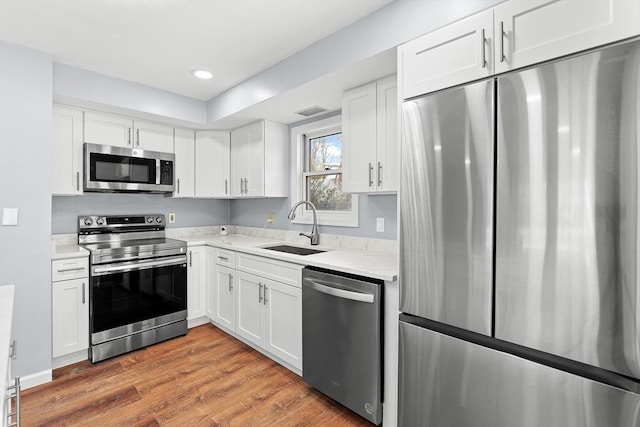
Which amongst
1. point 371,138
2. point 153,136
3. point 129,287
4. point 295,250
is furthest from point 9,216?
point 371,138

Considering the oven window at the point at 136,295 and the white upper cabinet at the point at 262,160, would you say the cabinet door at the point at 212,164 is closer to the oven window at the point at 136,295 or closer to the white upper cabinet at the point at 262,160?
the white upper cabinet at the point at 262,160

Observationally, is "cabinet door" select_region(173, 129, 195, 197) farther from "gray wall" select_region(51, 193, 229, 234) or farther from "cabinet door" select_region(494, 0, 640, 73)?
"cabinet door" select_region(494, 0, 640, 73)

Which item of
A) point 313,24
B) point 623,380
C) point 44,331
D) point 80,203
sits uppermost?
point 313,24

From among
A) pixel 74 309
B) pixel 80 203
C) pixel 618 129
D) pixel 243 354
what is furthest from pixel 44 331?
pixel 618 129

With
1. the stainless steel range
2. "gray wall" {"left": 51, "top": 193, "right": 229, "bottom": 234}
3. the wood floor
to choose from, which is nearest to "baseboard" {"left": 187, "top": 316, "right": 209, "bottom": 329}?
the stainless steel range

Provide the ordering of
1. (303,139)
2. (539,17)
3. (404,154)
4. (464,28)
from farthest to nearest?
(303,139), (404,154), (464,28), (539,17)

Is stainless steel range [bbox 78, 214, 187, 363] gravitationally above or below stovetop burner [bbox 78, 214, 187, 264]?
below

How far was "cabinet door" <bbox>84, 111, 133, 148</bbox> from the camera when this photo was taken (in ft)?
9.70

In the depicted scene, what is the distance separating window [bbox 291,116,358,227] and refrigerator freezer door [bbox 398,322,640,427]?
1.40 m

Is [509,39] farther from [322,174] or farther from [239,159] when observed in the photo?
[239,159]

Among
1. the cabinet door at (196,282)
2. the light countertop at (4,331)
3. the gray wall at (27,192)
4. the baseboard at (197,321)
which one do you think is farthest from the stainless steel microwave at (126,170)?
the light countertop at (4,331)

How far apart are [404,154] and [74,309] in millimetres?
2809

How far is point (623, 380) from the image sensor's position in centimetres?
109

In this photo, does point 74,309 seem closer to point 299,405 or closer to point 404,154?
point 299,405
